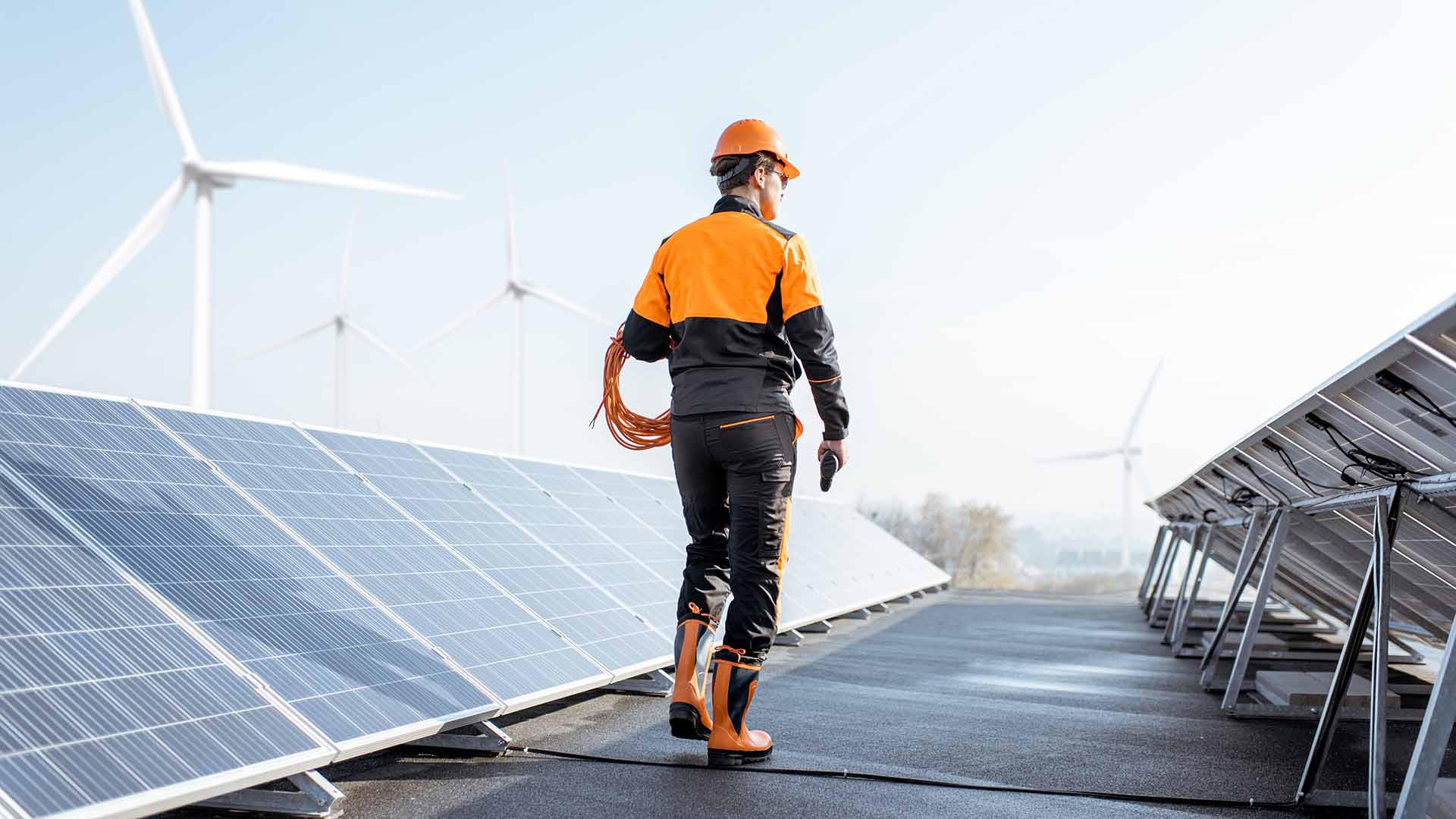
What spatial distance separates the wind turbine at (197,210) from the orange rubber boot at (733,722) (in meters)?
14.9

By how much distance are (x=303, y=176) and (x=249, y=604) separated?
1889cm

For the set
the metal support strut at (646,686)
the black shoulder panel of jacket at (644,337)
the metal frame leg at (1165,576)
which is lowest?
the metal frame leg at (1165,576)

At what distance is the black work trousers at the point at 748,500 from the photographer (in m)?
4.94

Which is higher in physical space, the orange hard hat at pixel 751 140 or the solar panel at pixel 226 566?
the orange hard hat at pixel 751 140

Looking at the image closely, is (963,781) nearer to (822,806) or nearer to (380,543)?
(822,806)

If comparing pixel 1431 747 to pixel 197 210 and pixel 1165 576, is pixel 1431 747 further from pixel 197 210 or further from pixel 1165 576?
pixel 197 210

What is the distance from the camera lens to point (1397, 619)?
11.0 meters

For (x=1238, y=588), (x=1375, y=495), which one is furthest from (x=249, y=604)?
(x=1238, y=588)

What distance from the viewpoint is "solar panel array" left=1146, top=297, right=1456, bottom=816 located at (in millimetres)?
3918

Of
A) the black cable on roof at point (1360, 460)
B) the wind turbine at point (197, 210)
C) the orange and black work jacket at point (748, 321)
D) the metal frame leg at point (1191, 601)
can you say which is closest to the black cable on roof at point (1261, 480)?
the black cable on roof at point (1360, 460)

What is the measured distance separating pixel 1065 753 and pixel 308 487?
3.96 m

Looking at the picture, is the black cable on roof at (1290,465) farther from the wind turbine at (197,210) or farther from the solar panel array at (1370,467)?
the wind turbine at (197,210)

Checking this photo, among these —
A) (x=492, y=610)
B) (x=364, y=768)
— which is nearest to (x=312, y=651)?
(x=364, y=768)

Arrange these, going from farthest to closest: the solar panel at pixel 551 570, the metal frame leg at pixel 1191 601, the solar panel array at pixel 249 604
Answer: the metal frame leg at pixel 1191 601 → the solar panel at pixel 551 570 → the solar panel array at pixel 249 604
